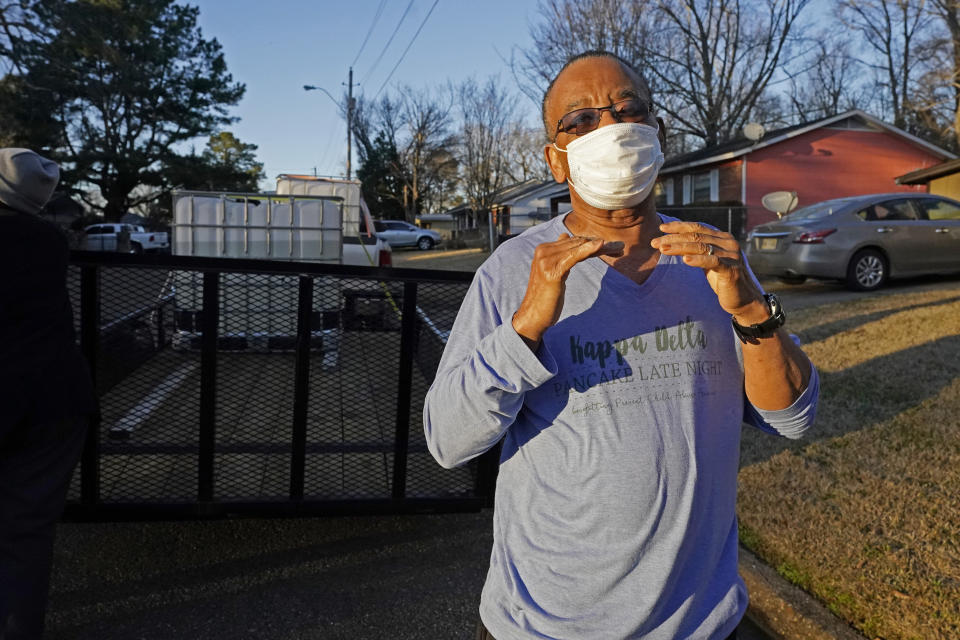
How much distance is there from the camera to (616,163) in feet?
5.03

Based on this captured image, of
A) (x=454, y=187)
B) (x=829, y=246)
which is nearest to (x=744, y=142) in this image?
(x=829, y=246)

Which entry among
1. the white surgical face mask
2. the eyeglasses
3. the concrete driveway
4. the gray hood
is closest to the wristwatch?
the white surgical face mask

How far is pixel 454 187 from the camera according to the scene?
6550 cm

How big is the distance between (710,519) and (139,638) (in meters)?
2.60

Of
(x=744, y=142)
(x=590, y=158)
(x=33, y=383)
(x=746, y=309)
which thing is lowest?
(x=33, y=383)

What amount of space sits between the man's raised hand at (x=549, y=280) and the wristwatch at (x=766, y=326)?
345 millimetres

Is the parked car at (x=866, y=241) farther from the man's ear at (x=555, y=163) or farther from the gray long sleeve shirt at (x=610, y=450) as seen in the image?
the gray long sleeve shirt at (x=610, y=450)

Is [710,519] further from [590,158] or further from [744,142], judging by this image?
[744,142]

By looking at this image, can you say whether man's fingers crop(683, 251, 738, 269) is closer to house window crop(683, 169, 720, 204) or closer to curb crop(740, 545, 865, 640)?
curb crop(740, 545, 865, 640)

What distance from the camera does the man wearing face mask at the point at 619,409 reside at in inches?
56.0

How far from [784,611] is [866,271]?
9844 mm

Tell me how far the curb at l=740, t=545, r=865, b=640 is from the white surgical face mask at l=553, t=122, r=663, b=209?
91.6 inches

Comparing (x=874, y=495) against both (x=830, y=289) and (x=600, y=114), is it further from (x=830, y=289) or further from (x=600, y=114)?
(x=830, y=289)

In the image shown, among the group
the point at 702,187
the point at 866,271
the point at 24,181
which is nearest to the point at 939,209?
the point at 866,271
